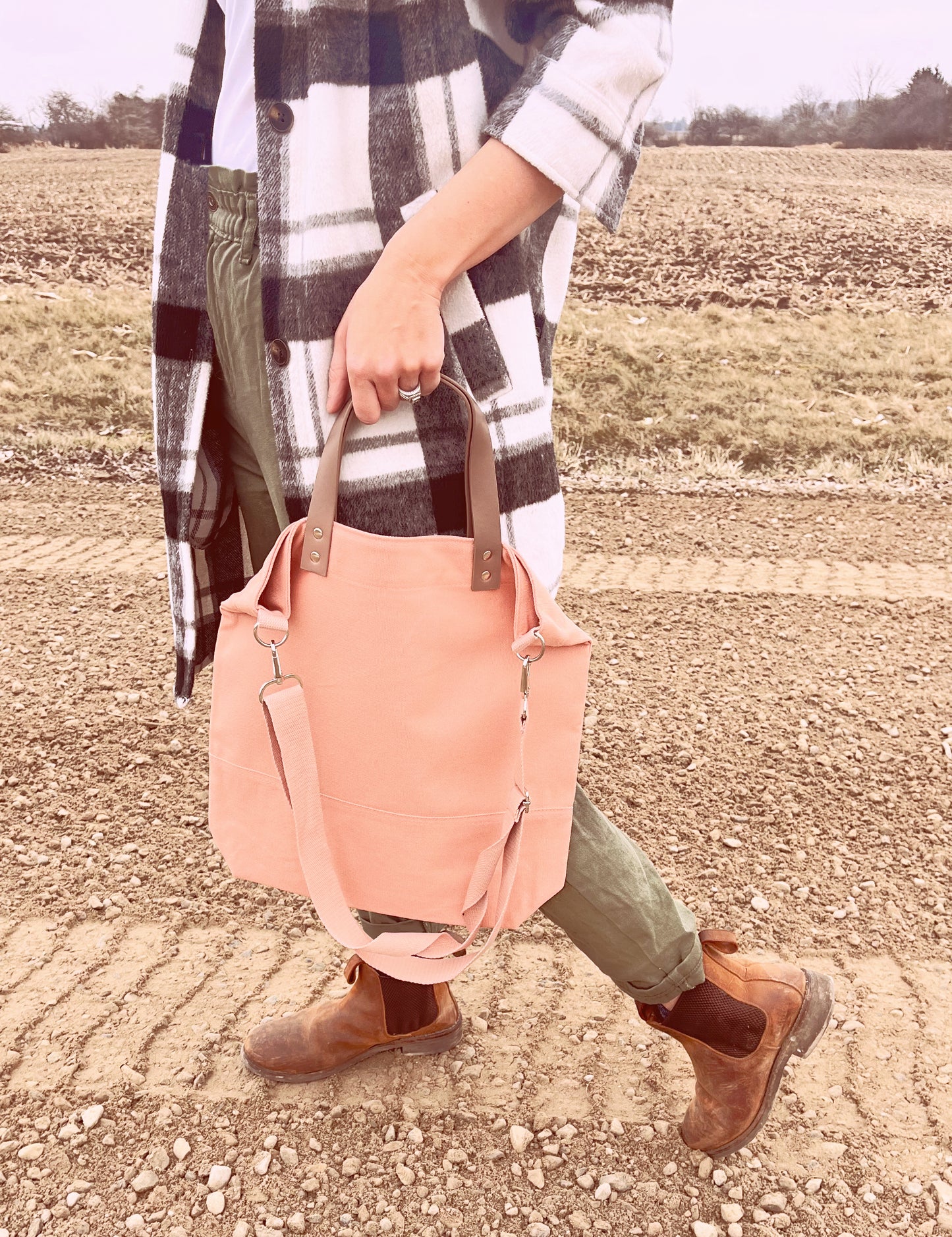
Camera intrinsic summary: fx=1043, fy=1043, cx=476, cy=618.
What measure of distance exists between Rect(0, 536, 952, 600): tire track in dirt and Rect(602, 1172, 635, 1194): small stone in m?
2.92

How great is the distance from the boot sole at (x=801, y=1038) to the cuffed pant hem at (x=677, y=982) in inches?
9.7

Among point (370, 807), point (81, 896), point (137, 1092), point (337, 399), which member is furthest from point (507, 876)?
point (81, 896)

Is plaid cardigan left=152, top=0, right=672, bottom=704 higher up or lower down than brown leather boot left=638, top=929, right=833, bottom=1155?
higher up

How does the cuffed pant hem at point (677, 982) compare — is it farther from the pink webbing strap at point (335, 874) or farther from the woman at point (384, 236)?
the pink webbing strap at point (335, 874)

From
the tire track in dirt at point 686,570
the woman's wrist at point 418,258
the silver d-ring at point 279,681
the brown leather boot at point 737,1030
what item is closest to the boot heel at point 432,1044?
the brown leather boot at point 737,1030

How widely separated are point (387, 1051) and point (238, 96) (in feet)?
5.50

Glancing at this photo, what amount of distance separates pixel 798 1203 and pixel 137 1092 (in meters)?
1.19

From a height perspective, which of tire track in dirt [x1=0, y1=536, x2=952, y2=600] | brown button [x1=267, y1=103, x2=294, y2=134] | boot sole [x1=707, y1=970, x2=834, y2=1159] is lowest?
tire track in dirt [x1=0, y1=536, x2=952, y2=600]

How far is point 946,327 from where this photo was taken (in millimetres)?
10320

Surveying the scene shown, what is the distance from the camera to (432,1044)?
6.66 feet

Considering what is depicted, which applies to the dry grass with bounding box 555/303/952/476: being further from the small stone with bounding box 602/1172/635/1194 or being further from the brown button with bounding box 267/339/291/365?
the brown button with bounding box 267/339/291/365

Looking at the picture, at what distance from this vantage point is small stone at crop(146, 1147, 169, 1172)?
1.79 meters

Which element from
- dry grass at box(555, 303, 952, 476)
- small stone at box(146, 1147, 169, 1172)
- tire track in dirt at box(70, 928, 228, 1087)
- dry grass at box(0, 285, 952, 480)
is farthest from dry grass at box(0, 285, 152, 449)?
small stone at box(146, 1147, 169, 1172)

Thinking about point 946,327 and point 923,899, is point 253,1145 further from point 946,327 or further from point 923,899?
point 946,327
